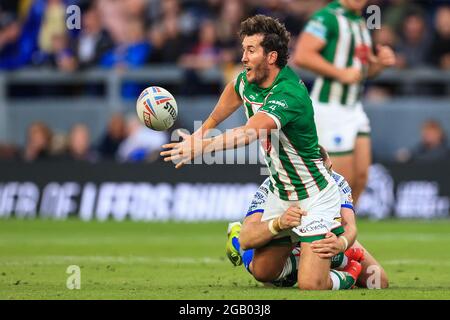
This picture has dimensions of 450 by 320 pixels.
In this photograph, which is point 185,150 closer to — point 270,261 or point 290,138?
point 290,138

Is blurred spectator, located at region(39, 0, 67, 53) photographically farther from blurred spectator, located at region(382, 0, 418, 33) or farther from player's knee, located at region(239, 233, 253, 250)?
player's knee, located at region(239, 233, 253, 250)

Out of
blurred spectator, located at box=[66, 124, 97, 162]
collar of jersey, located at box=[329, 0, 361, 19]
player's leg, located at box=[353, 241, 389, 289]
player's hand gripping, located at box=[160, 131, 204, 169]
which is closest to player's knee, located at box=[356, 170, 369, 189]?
collar of jersey, located at box=[329, 0, 361, 19]

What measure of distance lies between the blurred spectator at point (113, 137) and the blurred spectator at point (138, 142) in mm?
93

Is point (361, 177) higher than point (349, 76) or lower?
lower

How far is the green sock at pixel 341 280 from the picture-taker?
893 centimetres

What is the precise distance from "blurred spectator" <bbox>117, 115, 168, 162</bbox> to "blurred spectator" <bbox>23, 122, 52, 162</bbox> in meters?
1.21

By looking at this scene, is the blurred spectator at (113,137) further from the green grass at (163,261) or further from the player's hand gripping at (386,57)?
the player's hand gripping at (386,57)

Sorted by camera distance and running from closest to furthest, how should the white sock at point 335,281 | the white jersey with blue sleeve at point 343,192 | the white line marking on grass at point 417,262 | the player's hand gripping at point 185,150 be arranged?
the player's hand gripping at point 185,150
the white sock at point 335,281
the white jersey with blue sleeve at point 343,192
the white line marking on grass at point 417,262

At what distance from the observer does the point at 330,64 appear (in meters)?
11.8

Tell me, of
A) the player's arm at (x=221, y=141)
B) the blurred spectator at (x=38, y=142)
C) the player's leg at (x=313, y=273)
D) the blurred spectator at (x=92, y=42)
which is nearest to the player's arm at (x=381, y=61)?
the player's leg at (x=313, y=273)

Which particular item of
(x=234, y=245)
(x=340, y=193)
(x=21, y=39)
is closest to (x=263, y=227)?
(x=234, y=245)

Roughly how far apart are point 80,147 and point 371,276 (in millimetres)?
9572

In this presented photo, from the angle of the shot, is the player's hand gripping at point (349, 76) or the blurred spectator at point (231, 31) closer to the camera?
the player's hand gripping at point (349, 76)

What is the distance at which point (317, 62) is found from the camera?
1169 centimetres
